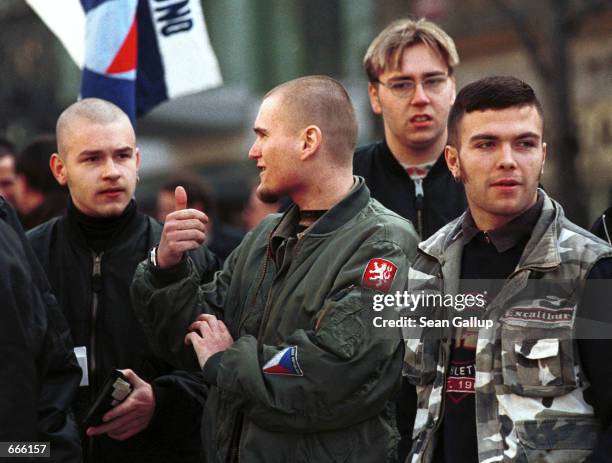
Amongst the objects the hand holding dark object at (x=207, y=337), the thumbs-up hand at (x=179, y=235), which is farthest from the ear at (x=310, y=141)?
the hand holding dark object at (x=207, y=337)

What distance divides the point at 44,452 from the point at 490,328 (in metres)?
1.39

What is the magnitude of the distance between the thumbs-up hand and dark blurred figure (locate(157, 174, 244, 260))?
12.0 feet

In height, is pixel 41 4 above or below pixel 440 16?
below

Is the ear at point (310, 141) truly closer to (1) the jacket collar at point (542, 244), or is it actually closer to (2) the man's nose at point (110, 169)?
(1) the jacket collar at point (542, 244)

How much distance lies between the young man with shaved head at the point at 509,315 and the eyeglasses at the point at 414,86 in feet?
3.64

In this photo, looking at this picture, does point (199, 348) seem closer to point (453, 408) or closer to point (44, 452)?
point (44, 452)

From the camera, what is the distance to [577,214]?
11.1 meters

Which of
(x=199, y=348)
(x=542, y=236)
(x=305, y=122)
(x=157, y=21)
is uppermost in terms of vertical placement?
(x=157, y=21)

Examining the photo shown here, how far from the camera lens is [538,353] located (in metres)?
3.06

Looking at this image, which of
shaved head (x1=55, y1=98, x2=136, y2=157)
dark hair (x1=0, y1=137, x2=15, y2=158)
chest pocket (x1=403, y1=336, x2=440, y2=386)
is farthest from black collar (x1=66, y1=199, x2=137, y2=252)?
dark hair (x1=0, y1=137, x2=15, y2=158)

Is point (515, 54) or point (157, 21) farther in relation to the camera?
point (515, 54)

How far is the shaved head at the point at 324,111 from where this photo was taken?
12.1 ft

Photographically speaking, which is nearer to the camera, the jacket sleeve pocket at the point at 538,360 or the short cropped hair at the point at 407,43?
the jacket sleeve pocket at the point at 538,360

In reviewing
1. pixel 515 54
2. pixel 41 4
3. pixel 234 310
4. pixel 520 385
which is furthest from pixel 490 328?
pixel 515 54
